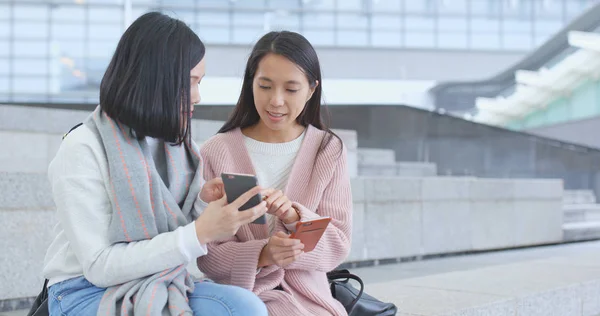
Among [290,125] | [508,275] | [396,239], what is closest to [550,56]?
[396,239]

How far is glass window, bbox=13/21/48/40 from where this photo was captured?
28828 mm

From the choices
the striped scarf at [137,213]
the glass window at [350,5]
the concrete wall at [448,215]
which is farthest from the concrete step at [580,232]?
the glass window at [350,5]

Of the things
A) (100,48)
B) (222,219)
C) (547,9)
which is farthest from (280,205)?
(547,9)

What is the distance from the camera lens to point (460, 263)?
7.07m

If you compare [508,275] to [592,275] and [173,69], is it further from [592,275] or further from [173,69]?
[173,69]

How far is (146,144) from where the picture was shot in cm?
222

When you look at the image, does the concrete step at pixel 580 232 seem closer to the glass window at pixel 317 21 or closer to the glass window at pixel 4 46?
the glass window at pixel 317 21

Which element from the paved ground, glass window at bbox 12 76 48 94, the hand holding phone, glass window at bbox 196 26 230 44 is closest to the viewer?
the hand holding phone

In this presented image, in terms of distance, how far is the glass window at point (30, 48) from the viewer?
2790 centimetres

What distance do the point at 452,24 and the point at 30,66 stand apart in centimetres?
1869

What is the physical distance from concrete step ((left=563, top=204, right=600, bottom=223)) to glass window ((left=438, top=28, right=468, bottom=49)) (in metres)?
20.4

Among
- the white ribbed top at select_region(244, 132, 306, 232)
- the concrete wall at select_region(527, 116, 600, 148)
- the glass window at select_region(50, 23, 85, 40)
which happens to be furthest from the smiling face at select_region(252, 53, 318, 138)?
the glass window at select_region(50, 23, 85, 40)

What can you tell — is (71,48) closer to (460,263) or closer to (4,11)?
(4,11)

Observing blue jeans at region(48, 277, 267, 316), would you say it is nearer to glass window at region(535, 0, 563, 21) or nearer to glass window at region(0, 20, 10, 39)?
glass window at region(0, 20, 10, 39)
